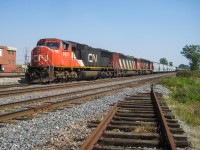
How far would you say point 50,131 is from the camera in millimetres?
5992

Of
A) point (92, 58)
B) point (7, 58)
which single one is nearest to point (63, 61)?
point (92, 58)

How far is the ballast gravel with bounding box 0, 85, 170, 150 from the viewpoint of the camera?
4.96m

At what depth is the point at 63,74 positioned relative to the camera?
21.2m

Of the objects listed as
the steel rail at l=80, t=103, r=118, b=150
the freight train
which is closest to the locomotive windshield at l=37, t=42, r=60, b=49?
the freight train

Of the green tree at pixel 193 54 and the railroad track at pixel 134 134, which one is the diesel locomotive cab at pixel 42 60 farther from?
the green tree at pixel 193 54

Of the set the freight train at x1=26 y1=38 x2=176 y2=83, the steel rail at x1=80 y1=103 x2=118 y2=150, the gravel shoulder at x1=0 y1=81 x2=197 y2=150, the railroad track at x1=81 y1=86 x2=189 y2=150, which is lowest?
the gravel shoulder at x1=0 y1=81 x2=197 y2=150

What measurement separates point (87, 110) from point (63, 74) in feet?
41.1

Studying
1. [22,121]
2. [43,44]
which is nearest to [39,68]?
[43,44]

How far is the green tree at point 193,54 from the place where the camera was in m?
104

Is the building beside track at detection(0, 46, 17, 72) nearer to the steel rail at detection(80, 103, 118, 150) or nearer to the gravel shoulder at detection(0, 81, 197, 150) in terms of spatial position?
the gravel shoulder at detection(0, 81, 197, 150)

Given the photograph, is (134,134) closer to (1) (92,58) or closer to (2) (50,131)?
(2) (50,131)

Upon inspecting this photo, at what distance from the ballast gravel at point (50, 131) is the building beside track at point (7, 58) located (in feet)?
184

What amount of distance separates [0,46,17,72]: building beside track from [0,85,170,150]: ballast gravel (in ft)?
184

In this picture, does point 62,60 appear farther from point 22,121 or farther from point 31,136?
point 31,136
